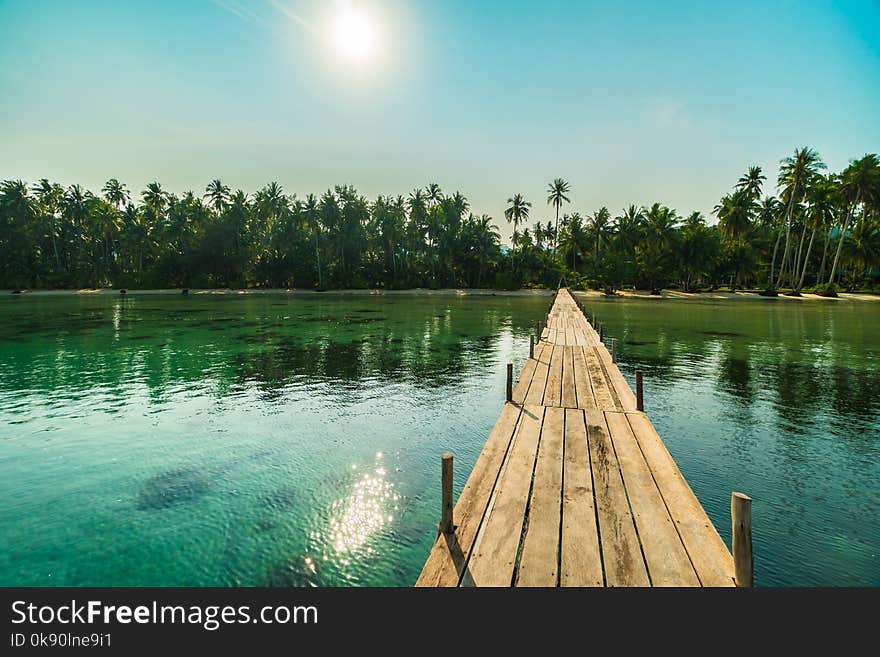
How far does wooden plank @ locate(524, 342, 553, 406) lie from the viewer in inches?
473

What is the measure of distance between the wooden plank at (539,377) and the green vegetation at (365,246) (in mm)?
66639

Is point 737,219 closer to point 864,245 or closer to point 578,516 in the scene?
point 864,245

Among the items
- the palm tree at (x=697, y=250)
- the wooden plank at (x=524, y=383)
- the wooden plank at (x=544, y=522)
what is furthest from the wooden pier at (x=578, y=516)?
the palm tree at (x=697, y=250)

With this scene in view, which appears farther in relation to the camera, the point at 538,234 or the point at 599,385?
the point at 538,234

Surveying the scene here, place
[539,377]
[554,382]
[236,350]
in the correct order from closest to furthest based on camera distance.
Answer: [554,382] → [539,377] → [236,350]

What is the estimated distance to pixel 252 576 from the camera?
6934mm

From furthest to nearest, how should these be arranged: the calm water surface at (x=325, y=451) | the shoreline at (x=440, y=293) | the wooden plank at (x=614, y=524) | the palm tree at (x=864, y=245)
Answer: the palm tree at (x=864, y=245)
the shoreline at (x=440, y=293)
the calm water surface at (x=325, y=451)
the wooden plank at (x=614, y=524)

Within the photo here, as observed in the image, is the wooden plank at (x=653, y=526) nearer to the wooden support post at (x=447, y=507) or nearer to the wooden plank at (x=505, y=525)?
the wooden plank at (x=505, y=525)

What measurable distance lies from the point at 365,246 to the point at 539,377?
3145 inches

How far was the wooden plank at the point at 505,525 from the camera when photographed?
4.91m

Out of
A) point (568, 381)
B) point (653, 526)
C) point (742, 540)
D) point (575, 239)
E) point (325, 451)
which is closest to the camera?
point (742, 540)

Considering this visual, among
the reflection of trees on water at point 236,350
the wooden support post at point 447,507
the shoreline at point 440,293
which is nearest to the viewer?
the wooden support post at point 447,507

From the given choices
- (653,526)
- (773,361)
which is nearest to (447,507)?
(653,526)

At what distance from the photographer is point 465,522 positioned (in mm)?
5926
